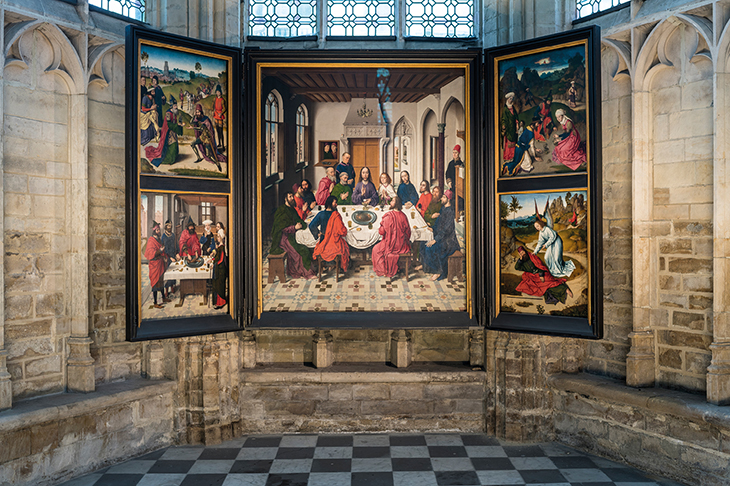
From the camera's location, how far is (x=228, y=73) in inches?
245

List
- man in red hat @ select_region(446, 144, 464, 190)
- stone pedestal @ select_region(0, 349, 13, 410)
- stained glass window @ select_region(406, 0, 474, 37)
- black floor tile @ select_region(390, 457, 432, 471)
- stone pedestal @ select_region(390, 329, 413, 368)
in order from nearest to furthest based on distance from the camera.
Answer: stone pedestal @ select_region(0, 349, 13, 410)
black floor tile @ select_region(390, 457, 432, 471)
man in red hat @ select_region(446, 144, 464, 190)
stone pedestal @ select_region(390, 329, 413, 368)
stained glass window @ select_region(406, 0, 474, 37)

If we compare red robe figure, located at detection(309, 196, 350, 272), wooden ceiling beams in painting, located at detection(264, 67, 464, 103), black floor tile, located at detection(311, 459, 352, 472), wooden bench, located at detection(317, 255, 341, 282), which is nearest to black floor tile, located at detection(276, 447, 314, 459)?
black floor tile, located at detection(311, 459, 352, 472)

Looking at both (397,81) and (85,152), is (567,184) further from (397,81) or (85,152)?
(85,152)

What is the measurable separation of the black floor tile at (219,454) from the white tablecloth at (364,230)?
2434mm

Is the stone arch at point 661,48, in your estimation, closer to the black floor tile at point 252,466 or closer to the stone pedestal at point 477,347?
the stone pedestal at point 477,347

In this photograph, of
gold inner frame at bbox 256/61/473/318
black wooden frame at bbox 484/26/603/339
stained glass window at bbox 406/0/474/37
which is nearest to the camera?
black wooden frame at bbox 484/26/603/339

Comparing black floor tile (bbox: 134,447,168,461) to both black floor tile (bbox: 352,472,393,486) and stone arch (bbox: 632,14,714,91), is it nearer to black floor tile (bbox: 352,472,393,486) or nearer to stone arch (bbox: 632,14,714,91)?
black floor tile (bbox: 352,472,393,486)


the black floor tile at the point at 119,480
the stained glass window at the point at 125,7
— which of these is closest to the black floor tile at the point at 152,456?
the black floor tile at the point at 119,480

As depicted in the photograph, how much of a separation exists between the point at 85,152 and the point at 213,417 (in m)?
3.26

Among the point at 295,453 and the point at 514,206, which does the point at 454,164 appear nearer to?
the point at 514,206

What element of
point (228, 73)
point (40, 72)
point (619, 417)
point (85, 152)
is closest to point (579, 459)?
point (619, 417)

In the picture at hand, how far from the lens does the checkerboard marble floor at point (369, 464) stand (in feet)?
18.3

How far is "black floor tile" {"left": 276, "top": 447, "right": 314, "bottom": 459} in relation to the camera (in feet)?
20.4

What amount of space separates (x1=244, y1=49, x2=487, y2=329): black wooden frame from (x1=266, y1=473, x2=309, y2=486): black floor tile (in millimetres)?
1545
